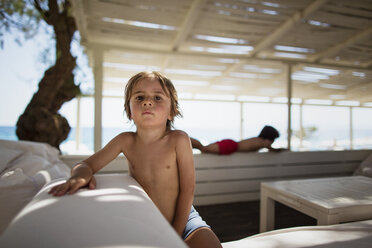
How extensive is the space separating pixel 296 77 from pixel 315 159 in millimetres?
3200

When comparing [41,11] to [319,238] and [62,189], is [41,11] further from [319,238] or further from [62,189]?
[319,238]

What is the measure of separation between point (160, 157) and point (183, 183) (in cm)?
17

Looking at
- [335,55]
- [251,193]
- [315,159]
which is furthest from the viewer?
[335,55]

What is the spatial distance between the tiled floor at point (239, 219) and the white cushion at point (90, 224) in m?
1.59

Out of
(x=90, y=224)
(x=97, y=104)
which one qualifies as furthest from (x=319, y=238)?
(x=97, y=104)

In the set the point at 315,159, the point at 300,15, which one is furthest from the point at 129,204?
the point at 315,159

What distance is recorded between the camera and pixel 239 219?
7.78 ft

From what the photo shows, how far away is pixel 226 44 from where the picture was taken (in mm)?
3623

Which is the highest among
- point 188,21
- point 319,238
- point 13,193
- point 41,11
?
point 188,21

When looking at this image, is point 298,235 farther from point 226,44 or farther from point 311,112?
point 311,112

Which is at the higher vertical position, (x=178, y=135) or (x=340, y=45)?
(x=340, y=45)

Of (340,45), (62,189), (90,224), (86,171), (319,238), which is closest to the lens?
(90,224)

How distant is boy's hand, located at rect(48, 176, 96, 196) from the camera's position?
651mm

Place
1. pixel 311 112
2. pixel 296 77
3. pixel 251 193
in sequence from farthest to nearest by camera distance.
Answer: pixel 311 112
pixel 296 77
pixel 251 193
